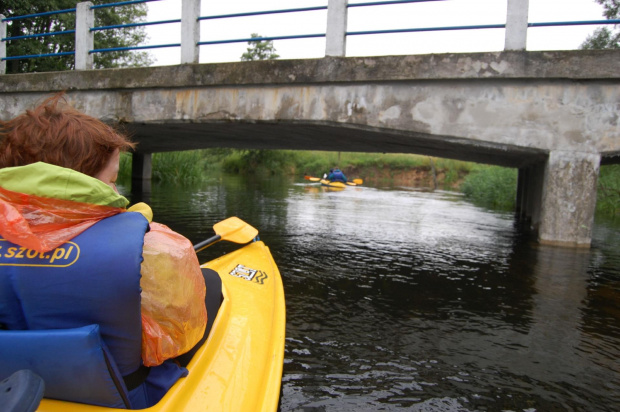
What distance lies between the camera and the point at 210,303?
225 centimetres

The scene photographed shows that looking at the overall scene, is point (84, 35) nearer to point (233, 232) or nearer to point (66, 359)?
point (233, 232)

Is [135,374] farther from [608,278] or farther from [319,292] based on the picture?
[608,278]

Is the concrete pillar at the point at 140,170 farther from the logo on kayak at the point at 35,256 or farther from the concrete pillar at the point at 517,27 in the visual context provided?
the logo on kayak at the point at 35,256

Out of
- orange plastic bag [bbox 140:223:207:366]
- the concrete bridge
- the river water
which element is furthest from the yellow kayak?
orange plastic bag [bbox 140:223:207:366]

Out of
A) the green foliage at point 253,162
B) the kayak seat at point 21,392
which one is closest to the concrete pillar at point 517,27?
the kayak seat at point 21,392

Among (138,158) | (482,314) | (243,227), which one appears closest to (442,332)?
(482,314)

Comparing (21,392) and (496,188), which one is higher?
(496,188)

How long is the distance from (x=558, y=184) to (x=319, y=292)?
3.09 metres

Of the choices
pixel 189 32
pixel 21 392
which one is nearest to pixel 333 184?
pixel 189 32

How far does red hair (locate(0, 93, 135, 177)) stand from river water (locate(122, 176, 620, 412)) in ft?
4.89

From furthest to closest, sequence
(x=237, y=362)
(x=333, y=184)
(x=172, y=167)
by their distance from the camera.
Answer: (x=333, y=184), (x=172, y=167), (x=237, y=362)

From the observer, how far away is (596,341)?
10.5ft

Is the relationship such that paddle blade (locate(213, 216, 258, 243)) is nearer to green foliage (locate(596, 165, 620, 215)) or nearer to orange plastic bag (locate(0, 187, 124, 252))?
orange plastic bag (locate(0, 187, 124, 252))

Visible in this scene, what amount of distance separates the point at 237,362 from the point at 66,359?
31.5 inches
